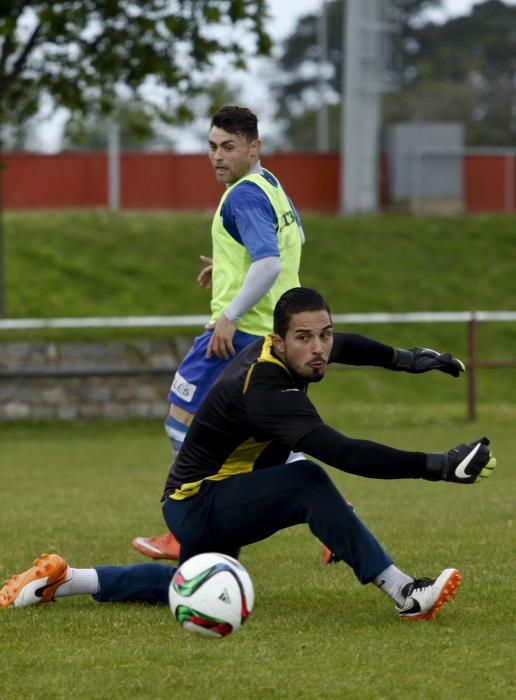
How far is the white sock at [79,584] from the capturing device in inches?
251

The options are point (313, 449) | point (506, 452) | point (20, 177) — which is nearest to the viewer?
point (313, 449)

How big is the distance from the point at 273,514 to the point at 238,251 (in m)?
1.79

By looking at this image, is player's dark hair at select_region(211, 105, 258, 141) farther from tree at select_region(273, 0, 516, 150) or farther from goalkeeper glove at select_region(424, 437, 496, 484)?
tree at select_region(273, 0, 516, 150)

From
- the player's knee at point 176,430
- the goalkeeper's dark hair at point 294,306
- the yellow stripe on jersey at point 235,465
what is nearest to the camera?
the goalkeeper's dark hair at point 294,306

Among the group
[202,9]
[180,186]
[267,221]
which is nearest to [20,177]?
[180,186]

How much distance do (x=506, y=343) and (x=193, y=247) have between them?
698 centimetres

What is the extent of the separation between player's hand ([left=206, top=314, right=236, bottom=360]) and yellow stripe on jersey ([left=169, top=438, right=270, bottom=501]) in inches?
38.6

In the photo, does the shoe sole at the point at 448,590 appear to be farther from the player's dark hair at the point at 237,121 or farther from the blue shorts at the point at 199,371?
the player's dark hair at the point at 237,121

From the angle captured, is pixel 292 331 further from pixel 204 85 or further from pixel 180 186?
pixel 180 186

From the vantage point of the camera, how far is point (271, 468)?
5.96 meters

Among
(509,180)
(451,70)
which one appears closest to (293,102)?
(451,70)

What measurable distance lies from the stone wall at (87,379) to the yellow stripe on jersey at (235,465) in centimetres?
1193

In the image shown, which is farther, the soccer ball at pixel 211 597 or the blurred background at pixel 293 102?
the blurred background at pixel 293 102

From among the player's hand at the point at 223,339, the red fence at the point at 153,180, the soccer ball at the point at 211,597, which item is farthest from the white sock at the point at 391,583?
the red fence at the point at 153,180
